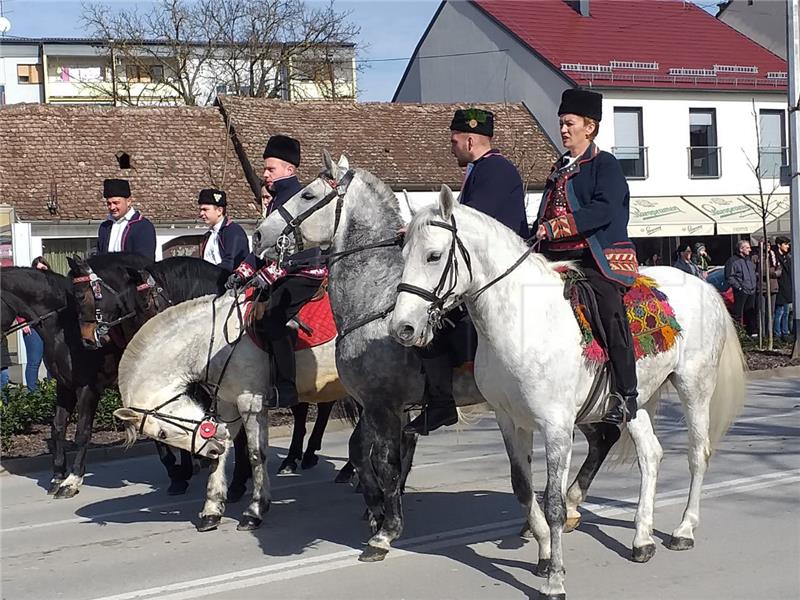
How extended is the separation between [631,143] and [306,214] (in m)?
30.4

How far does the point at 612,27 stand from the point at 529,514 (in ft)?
115

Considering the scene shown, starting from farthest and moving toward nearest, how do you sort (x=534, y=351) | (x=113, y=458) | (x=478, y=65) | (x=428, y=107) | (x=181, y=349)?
(x=478, y=65)
(x=428, y=107)
(x=113, y=458)
(x=181, y=349)
(x=534, y=351)

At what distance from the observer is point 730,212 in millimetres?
36188

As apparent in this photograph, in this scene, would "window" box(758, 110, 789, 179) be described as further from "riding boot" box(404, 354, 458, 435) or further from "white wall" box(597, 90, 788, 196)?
"riding boot" box(404, 354, 458, 435)

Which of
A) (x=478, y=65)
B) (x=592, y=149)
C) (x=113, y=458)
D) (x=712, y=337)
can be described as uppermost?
(x=478, y=65)

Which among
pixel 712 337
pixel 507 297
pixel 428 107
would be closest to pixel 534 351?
pixel 507 297

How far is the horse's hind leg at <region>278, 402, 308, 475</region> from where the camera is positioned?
410 inches

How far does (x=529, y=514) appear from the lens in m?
6.68

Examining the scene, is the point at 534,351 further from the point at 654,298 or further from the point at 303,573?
the point at 303,573

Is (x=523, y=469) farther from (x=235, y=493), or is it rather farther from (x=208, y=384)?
(x=235, y=493)

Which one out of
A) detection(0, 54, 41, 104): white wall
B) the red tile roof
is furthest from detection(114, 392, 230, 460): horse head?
detection(0, 54, 41, 104): white wall

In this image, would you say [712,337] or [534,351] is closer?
[534,351]

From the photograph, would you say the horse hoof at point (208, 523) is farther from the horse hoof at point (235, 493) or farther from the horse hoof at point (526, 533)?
the horse hoof at point (526, 533)

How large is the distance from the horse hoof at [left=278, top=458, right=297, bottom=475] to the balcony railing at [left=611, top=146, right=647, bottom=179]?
90.4 ft
